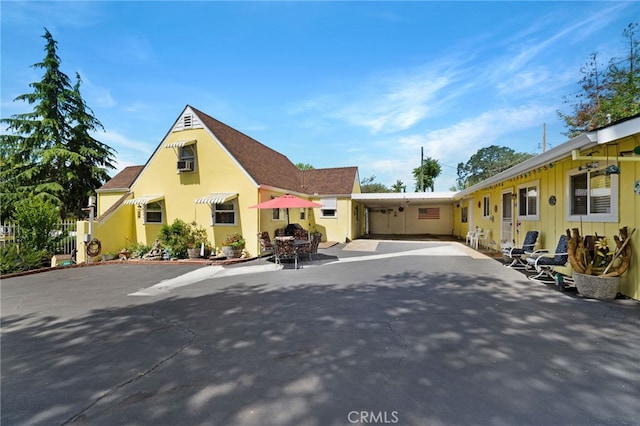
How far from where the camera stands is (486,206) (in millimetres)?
15078

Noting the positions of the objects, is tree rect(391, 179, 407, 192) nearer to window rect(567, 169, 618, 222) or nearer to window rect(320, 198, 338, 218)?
window rect(320, 198, 338, 218)

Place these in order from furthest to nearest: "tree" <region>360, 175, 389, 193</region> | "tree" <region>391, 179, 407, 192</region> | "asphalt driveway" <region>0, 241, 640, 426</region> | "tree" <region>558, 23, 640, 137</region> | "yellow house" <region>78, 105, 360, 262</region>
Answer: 1. "tree" <region>360, 175, 389, 193</region>
2. "tree" <region>391, 179, 407, 192</region>
3. "tree" <region>558, 23, 640, 137</region>
4. "yellow house" <region>78, 105, 360, 262</region>
5. "asphalt driveway" <region>0, 241, 640, 426</region>

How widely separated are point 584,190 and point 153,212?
16543mm

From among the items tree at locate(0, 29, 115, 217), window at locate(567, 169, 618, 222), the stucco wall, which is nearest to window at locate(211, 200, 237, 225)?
window at locate(567, 169, 618, 222)

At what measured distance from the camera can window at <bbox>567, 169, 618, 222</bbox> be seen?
19.8ft

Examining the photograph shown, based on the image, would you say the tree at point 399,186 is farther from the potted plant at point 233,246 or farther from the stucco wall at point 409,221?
the potted plant at point 233,246

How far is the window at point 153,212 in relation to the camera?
46.0 ft

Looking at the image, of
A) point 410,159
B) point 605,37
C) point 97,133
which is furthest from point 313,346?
point 410,159

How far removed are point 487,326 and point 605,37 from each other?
22.1m

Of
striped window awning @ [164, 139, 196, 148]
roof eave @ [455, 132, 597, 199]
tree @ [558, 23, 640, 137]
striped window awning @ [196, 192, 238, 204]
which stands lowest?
striped window awning @ [196, 192, 238, 204]

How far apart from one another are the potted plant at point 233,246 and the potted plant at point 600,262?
35.1 feet

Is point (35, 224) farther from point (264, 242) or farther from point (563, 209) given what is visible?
point (563, 209)

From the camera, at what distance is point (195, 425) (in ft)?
7.57

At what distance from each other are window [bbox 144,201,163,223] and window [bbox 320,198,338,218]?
9658mm
